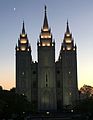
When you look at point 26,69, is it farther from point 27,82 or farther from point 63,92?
point 63,92

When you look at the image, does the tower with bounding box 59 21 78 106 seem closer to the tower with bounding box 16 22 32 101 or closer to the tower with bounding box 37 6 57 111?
the tower with bounding box 37 6 57 111

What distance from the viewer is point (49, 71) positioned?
118 metres

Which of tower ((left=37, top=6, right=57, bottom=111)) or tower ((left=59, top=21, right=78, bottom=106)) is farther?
tower ((left=37, top=6, right=57, bottom=111))

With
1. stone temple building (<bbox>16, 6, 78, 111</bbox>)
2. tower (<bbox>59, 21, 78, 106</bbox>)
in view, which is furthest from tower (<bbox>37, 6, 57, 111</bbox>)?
tower (<bbox>59, 21, 78, 106</bbox>)

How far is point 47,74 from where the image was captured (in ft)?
385

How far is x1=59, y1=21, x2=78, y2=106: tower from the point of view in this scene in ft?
380

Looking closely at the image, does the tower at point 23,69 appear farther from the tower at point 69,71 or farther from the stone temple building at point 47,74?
the tower at point 69,71

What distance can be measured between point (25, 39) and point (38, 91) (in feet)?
49.3

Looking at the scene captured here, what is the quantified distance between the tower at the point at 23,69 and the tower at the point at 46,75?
2875mm

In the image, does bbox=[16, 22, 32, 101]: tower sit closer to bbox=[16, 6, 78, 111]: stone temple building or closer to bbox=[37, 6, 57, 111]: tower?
bbox=[16, 6, 78, 111]: stone temple building

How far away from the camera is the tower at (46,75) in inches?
4596

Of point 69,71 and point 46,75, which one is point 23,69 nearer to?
point 46,75

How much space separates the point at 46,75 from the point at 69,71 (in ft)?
20.0

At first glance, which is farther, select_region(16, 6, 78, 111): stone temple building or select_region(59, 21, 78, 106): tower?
select_region(16, 6, 78, 111): stone temple building
